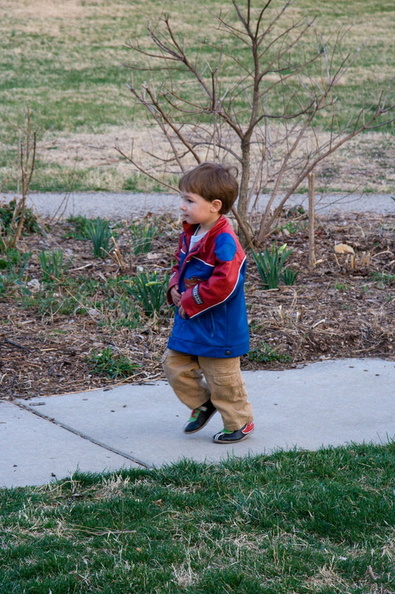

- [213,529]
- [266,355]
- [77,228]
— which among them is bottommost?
[77,228]

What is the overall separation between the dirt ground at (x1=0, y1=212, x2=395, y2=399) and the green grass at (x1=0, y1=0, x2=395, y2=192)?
4.97 ft

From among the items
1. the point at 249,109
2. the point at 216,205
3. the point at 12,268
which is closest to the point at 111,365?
the point at 216,205

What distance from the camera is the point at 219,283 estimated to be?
3980 millimetres

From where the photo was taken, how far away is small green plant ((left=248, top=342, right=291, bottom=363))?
5371mm

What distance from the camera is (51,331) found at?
564 centimetres

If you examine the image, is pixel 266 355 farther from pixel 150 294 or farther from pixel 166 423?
pixel 166 423

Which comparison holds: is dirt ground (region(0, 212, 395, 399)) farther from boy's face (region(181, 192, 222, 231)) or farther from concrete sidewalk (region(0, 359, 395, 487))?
boy's face (region(181, 192, 222, 231))

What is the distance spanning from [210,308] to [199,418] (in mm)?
617

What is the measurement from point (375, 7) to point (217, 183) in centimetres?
3488

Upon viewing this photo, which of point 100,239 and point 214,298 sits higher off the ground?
point 214,298

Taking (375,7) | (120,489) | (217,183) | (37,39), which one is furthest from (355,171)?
(375,7)

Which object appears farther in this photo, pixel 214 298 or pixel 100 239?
pixel 100 239

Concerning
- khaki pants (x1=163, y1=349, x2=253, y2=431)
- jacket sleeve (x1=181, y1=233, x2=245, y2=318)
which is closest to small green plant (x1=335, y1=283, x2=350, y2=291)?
khaki pants (x1=163, y1=349, x2=253, y2=431)

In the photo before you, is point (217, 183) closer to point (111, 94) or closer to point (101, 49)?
point (111, 94)
